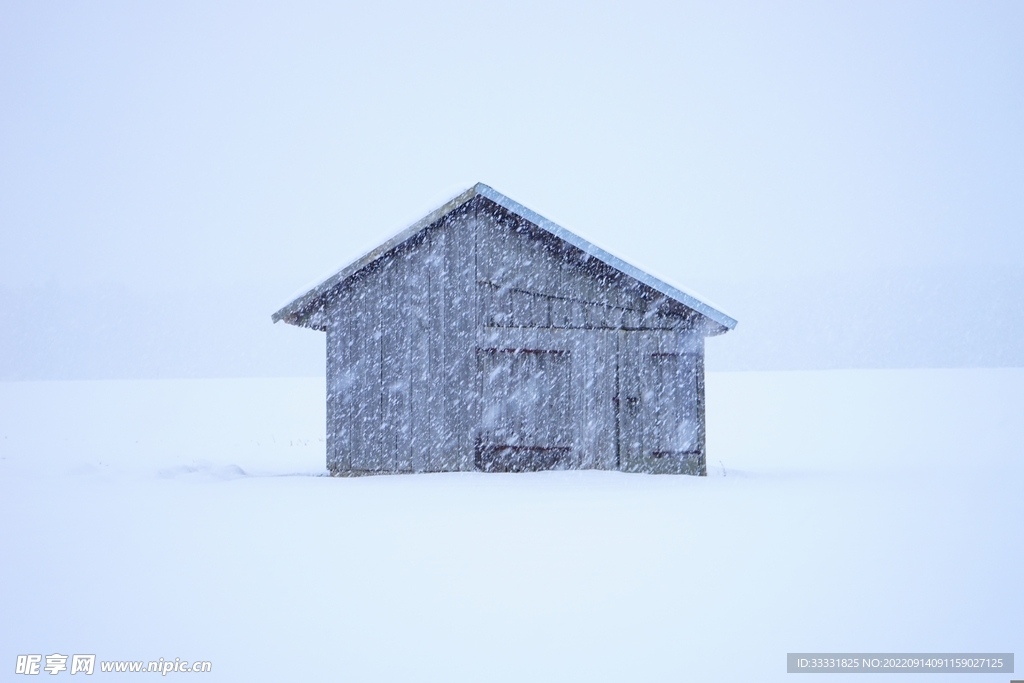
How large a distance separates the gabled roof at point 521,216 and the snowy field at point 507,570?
2848mm

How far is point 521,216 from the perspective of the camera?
12.0 m

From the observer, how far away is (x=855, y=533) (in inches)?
276

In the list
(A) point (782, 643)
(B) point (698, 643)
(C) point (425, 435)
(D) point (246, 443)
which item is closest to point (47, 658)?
(B) point (698, 643)

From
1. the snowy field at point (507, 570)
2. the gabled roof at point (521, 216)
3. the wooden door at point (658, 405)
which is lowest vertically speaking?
the snowy field at point (507, 570)

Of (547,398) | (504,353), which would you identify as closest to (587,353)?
(547,398)

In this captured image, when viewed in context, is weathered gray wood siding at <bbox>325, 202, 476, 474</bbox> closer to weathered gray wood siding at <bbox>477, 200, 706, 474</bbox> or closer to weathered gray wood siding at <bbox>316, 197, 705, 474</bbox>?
weathered gray wood siding at <bbox>316, 197, 705, 474</bbox>

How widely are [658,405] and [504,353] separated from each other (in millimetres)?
2867

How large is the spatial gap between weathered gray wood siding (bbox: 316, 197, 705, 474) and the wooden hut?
0.02 metres

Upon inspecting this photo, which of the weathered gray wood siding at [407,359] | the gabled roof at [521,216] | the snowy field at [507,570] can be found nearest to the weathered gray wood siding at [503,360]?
the weathered gray wood siding at [407,359]

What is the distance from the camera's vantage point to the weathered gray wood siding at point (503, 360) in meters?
12.1

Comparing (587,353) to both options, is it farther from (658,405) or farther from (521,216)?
(521,216)

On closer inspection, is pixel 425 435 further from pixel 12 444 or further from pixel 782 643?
pixel 12 444

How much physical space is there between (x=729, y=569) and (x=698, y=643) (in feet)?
5.03

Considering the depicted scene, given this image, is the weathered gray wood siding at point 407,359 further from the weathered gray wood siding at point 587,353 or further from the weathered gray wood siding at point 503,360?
the weathered gray wood siding at point 587,353
